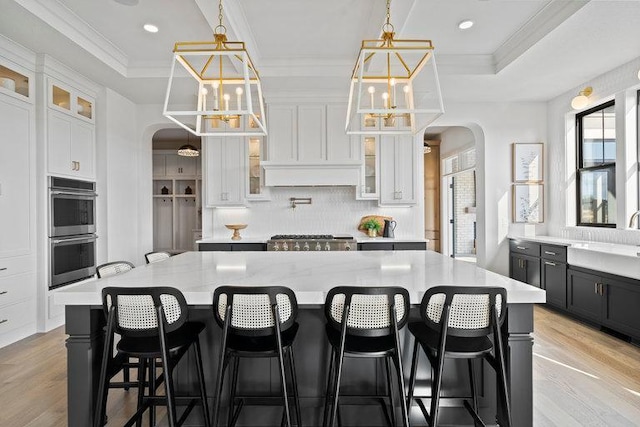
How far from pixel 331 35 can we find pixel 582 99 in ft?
10.3

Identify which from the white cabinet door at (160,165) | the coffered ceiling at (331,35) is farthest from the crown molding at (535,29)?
the white cabinet door at (160,165)

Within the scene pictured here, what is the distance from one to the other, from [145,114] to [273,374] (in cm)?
467

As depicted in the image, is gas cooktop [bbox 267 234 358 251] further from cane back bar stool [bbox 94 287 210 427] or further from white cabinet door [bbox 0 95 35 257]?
cane back bar stool [bbox 94 287 210 427]

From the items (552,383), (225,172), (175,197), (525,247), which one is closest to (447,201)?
(525,247)

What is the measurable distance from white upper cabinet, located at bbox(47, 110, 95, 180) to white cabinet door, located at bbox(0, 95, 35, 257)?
0.67ft

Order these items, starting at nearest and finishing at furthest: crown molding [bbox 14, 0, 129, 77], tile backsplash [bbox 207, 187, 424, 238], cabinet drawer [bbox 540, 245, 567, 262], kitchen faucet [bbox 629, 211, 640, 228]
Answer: crown molding [bbox 14, 0, 129, 77]
kitchen faucet [bbox 629, 211, 640, 228]
cabinet drawer [bbox 540, 245, 567, 262]
tile backsplash [bbox 207, 187, 424, 238]

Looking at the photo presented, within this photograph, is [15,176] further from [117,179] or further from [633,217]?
[633,217]

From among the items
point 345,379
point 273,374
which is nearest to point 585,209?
point 345,379

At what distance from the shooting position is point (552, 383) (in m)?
2.55

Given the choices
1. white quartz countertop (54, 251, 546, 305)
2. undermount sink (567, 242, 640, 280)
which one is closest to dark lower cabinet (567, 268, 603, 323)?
undermount sink (567, 242, 640, 280)

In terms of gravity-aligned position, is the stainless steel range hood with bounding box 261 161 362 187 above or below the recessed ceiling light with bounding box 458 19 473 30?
below

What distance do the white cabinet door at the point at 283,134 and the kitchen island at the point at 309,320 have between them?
255 centimetres

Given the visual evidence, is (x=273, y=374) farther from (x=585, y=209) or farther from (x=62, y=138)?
(x=585, y=209)

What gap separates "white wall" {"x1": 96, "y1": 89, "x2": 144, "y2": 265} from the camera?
15.1ft
